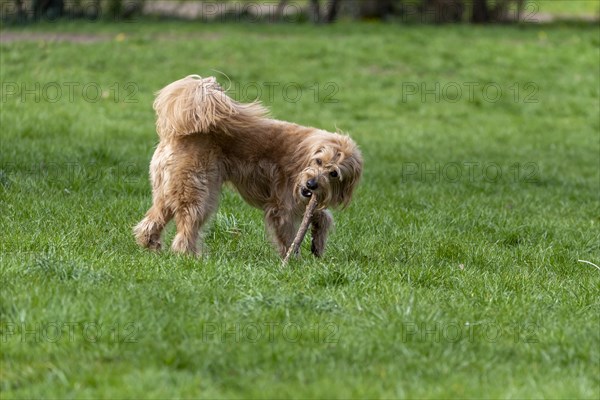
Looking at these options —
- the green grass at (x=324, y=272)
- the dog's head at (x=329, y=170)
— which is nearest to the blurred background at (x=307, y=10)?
the green grass at (x=324, y=272)

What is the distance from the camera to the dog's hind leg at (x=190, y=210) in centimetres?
753

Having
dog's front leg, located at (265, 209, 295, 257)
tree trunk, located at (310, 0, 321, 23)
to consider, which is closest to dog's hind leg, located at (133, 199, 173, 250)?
dog's front leg, located at (265, 209, 295, 257)

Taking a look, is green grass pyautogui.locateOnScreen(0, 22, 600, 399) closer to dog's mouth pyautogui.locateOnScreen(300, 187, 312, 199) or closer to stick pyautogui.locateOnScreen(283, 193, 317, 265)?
stick pyautogui.locateOnScreen(283, 193, 317, 265)

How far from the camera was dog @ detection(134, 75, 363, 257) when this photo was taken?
7363 millimetres

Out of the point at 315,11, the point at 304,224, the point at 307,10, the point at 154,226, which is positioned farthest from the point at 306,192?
the point at 307,10

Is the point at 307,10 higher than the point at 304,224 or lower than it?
lower

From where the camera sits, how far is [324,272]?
6.87m

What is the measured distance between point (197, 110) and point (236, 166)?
0.66m

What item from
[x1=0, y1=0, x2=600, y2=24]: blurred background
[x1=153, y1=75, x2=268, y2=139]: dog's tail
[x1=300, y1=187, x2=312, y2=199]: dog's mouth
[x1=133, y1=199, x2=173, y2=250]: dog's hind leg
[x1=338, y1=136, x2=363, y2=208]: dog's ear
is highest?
[x1=153, y1=75, x2=268, y2=139]: dog's tail

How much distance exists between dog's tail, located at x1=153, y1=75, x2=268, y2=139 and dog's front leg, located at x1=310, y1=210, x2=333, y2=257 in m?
0.95

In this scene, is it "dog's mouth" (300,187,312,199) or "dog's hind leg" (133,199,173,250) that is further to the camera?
"dog's hind leg" (133,199,173,250)

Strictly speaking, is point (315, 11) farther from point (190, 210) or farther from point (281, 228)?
point (190, 210)

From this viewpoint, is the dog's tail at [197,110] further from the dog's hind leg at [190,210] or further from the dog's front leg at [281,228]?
the dog's front leg at [281,228]

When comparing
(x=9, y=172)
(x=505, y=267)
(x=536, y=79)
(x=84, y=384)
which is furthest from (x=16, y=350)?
(x=536, y=79)
